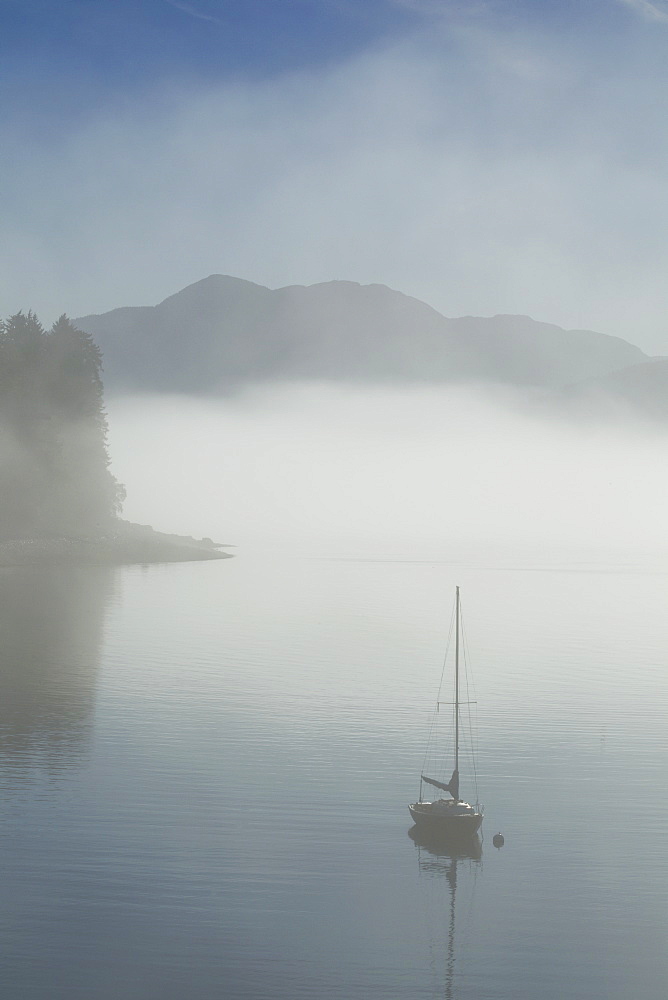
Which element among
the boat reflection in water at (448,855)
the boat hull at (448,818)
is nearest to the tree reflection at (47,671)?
the boat hull at (448,818)

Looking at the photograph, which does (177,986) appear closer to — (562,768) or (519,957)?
(519,957)

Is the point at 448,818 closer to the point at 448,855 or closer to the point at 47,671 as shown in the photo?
the point at 448,855

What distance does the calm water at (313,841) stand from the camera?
3750cm

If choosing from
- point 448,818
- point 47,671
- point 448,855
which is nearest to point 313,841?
point 448,855

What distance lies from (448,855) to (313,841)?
6524mm

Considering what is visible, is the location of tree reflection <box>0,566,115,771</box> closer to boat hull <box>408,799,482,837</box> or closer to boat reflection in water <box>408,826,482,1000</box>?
boat hull <box>408,799,482,837</box>

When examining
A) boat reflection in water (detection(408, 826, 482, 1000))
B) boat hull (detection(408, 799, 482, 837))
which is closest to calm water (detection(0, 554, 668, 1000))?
boat reflection in water (detection(408, 826, 482, 1000))

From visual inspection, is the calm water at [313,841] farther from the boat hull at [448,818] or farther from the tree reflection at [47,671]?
the boat hull at [448,818]

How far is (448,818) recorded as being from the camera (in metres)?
51.3

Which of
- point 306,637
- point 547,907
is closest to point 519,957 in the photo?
point 547,907

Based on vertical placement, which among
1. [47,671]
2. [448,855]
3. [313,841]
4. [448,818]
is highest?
→ [47,671]

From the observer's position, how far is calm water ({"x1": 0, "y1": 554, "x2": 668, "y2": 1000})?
3750 cm

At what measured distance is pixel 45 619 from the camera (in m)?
146

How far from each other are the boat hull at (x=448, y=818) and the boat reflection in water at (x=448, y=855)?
24 centimetres
